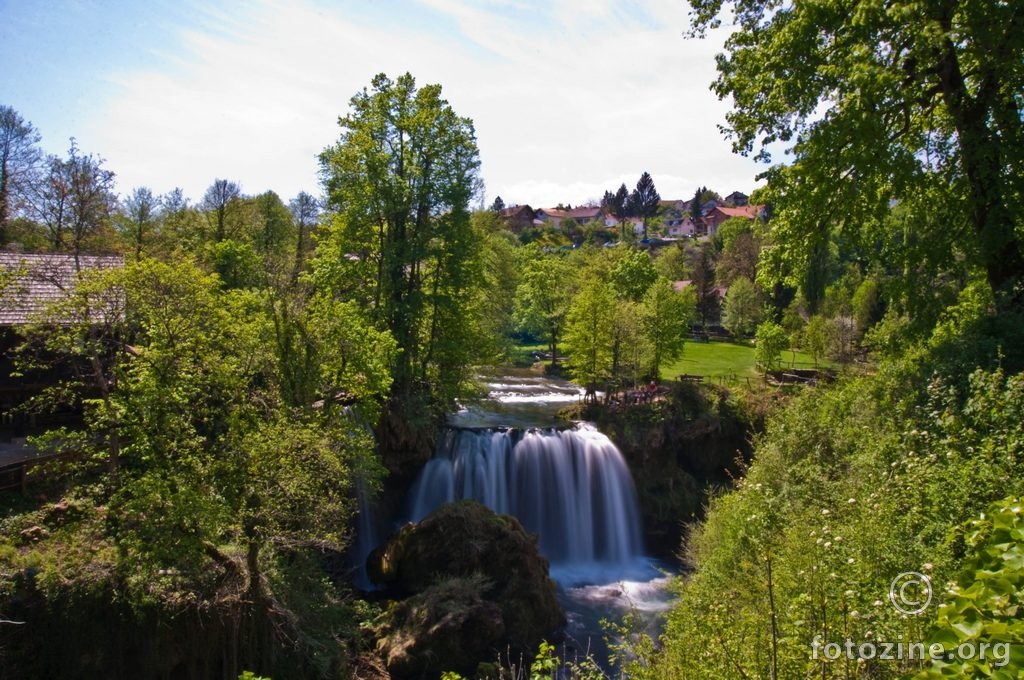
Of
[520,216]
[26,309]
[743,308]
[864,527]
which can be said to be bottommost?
[864,527]

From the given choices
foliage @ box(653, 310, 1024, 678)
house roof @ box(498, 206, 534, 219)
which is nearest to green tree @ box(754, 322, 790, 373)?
foliage @ box(653, 310, 1024, 678)

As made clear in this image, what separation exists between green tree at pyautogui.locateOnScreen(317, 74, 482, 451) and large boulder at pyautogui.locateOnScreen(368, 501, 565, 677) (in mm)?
5112

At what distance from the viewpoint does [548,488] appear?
23.7 metres

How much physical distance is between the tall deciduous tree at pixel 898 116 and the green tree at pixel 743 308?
37374 millimetres

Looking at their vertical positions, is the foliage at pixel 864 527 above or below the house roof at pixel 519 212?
below

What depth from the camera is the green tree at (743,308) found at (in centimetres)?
4888

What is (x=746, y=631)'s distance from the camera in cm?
641

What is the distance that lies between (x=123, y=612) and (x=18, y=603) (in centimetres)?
186

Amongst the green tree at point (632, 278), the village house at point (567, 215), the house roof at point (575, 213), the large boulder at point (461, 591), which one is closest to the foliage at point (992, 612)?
the large boulder at point (461, 591)

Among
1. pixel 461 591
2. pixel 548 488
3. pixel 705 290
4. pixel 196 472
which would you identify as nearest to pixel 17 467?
pixel 196 472

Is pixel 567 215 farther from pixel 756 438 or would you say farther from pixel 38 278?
pixel 38 278

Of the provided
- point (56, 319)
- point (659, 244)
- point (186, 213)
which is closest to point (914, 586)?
point (56, 319)

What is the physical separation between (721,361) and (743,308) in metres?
8.30

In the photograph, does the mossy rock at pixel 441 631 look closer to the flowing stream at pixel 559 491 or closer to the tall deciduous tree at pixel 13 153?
the flowing stream at pixel 559 491
